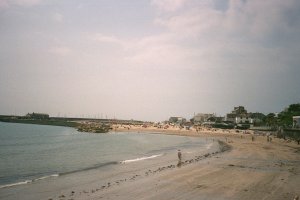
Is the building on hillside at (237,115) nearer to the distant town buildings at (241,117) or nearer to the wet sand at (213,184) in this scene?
the distant town buildings at (241,117)

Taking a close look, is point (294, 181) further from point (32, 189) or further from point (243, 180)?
point (32, 189)

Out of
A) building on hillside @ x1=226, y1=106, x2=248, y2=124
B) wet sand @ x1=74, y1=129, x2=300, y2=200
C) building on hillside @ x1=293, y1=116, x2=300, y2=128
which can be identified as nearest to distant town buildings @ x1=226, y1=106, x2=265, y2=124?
building on hillside @ x1=226, y1=106, x2=248, y2=124

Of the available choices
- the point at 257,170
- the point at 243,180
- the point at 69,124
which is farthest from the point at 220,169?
the point at 69,124

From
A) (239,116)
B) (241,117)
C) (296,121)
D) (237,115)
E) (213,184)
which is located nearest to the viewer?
(213,184)

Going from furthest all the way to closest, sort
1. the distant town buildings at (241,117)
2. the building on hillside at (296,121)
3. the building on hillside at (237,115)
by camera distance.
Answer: the building on hillside at (237,115) < the distant town buildings at (241,117) < the building on hillside at (296,121)

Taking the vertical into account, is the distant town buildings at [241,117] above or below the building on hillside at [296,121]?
above

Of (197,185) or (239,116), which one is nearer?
(197,185)

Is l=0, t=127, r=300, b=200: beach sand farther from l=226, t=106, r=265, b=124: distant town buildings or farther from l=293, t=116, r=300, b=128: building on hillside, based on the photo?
l=226, t=106, r=265, b=124: distant town buildings

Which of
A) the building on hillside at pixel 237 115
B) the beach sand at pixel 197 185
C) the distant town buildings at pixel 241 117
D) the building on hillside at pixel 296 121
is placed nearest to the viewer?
the beach sand at pixel 197 185

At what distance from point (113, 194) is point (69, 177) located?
883cm

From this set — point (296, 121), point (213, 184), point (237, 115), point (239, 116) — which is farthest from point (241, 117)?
point (213, 184)

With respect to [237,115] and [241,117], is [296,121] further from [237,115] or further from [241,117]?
[237,115]

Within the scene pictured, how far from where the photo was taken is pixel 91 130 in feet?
398

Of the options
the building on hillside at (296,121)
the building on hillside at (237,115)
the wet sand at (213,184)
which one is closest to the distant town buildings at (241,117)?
the building on hillside at (237,115)
